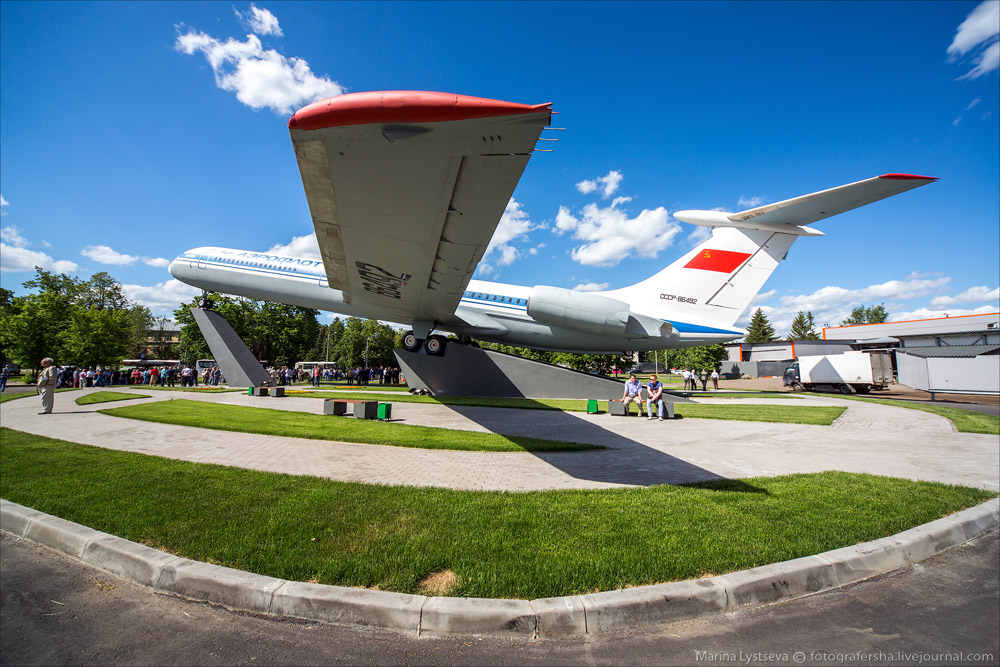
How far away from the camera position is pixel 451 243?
21.4 feet

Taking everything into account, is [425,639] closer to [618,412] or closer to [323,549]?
[323,549]

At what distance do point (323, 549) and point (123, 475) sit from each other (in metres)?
3.60

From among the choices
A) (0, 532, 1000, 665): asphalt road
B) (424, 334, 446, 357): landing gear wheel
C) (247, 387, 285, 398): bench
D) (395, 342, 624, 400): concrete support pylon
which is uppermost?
(424, 334, 446, 357): landing gear wheel

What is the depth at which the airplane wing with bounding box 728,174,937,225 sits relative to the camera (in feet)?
26.7

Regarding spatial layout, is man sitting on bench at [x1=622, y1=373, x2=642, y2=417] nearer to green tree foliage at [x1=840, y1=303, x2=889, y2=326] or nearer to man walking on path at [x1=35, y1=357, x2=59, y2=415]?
man walking on path at [x1=35, y1=357, x2=59, y2=415]

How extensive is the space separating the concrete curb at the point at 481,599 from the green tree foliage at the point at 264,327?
45.6 m

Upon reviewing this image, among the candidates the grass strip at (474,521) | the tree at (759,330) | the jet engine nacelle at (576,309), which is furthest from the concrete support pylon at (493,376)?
the tree at (759,330)

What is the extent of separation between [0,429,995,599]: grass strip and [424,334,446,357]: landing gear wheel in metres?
11.1

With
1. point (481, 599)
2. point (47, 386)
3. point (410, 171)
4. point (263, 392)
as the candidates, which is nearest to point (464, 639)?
point (481, 599)

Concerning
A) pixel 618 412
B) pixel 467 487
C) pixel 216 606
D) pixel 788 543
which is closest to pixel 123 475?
pixel 216 606

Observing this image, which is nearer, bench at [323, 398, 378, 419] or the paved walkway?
the paved walkway

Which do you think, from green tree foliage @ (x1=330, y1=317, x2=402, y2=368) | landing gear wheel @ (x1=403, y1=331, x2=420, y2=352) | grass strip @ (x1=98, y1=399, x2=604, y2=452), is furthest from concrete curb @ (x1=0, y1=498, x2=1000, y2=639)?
green tree foliage @ (x1=330, y1=317, x2=402, y2=368)

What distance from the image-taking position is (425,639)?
89.1 inches

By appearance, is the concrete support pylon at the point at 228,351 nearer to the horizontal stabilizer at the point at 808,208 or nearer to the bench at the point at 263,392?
the bench at the point at 263,392
